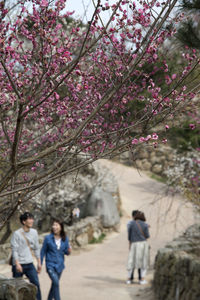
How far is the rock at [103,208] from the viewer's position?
16.6m

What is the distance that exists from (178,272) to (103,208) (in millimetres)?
9155

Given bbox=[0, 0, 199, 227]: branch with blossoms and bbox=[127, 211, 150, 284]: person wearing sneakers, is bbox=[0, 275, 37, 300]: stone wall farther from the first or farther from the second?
bbox=[127, 211, 150, 284]: person wearing sneakers

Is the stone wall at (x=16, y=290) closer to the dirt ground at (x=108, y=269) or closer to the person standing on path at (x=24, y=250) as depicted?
the person standing on path at (x=24, y=250)

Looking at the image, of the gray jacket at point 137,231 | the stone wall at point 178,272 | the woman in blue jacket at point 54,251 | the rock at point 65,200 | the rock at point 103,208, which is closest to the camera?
the stone wall at point 178,272

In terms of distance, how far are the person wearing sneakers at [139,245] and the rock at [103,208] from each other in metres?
6.40

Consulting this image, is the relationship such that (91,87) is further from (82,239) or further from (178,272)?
(82,239)

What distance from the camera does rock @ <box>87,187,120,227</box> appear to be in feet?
54.4

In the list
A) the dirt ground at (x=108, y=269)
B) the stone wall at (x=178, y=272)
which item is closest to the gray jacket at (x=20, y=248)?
the dirt ground at (x=108, y=269)

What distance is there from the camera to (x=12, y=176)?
3.37 meters

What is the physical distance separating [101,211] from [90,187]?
110 centimetres

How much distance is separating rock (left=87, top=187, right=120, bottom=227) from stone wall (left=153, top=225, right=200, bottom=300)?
7.55 metres

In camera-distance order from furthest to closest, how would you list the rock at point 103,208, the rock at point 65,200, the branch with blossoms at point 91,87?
the rock at point 103,208 < the rock at point 65,200 < the branch with blossoms at point 91,87

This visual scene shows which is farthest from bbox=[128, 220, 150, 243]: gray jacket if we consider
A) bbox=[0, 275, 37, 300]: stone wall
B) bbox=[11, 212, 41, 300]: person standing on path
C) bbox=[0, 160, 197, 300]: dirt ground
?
bbox=[0, 275, 37, 300]: stone wall

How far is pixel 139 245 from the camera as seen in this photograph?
10070 millimetres
